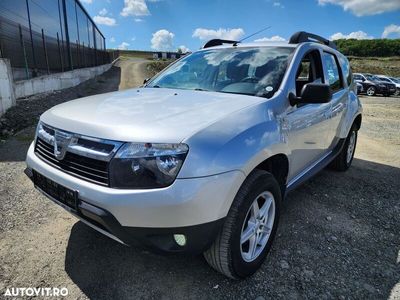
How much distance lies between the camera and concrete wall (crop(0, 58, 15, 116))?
23.5ft

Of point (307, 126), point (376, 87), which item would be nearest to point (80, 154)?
point (307, 126)

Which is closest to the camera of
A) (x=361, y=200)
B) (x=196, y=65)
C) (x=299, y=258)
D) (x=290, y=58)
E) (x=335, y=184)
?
(x=299, y=258)

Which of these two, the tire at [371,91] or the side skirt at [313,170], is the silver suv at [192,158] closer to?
the side skirt at [313,170]

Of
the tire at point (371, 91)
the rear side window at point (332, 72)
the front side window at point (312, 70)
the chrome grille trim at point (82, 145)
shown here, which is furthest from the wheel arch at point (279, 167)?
the tire at point (371, 91)

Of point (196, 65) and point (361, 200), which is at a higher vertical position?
point (196, 65)

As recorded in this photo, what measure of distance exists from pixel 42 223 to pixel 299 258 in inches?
99.0

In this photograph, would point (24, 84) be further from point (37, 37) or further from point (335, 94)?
point (335, 94)

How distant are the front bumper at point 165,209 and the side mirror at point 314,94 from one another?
3.63ft

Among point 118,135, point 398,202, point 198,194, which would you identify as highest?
point 118,135

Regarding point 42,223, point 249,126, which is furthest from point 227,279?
point 42,223

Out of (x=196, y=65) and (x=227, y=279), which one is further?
(x=196, y=65)

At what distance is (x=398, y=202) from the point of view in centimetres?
407

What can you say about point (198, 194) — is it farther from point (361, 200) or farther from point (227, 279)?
point (361, 200)

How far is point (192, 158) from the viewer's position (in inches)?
73.9
